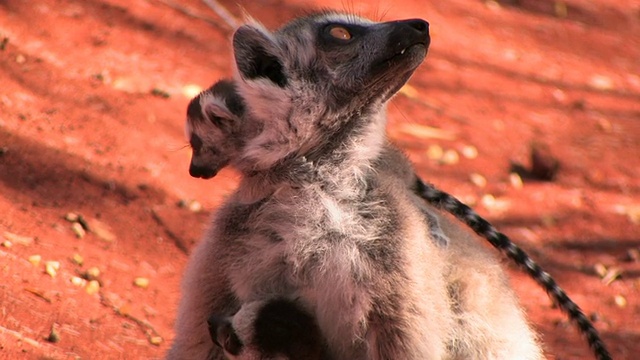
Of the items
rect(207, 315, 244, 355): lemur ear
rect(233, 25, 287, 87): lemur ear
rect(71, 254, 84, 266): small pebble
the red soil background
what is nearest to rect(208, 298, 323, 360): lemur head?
rect(207, 315, 244, 355): lemur ear

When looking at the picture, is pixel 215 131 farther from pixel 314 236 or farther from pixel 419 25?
pixel 419 25

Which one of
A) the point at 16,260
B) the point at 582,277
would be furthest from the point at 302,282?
the point at 582,277

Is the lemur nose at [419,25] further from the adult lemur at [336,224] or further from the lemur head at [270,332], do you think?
the lemur head at [270,332]

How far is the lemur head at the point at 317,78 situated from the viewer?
148 inches

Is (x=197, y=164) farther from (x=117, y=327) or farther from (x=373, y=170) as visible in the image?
(x=117, y=327)

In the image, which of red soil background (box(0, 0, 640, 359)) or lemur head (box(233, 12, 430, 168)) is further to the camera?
red soil background (box(0, 0, 640, 359))

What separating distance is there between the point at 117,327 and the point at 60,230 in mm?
790

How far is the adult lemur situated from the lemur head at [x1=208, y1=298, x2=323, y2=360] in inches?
3.5

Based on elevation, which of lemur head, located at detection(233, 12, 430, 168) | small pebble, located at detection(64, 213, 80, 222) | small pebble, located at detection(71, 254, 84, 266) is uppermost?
lemur head, located at detection(233, 12, 430, 168)

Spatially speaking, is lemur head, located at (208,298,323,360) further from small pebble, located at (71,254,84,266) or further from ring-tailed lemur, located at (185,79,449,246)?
small pebble, located at (71,254,84,266)

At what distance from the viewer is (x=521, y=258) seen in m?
4.60

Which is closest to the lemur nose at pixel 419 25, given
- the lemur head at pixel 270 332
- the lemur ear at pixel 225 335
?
the lemur head at pixel 270 332

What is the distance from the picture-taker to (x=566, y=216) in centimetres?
763

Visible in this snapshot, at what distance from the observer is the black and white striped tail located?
4.49m
